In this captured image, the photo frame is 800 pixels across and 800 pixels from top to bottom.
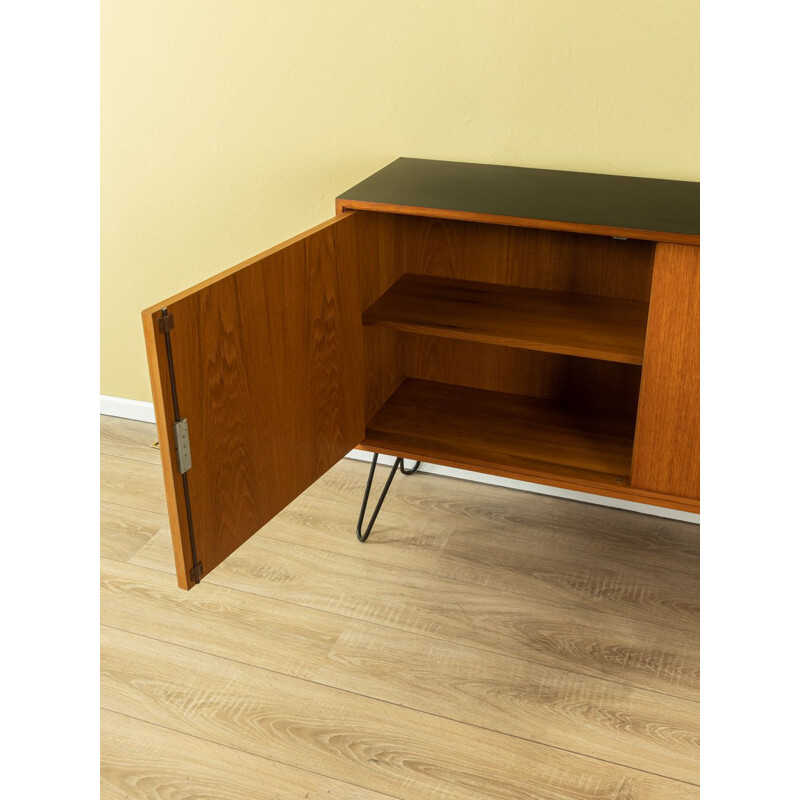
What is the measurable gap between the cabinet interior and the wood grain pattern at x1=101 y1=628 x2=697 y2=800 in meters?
0.53

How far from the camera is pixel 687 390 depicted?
1.53m

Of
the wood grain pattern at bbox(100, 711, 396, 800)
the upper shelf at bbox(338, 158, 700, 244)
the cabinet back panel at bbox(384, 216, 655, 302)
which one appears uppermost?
the upper shelf at bbox(338, 158, 700, 244)

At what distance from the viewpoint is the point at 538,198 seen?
1674mm

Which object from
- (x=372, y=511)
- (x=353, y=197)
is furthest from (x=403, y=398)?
(x=353, y=197)

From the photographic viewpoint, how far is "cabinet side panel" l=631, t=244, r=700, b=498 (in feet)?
4.82

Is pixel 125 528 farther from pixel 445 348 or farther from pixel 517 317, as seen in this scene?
pixel 517 317

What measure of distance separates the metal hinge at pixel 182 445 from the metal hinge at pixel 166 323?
0.49ft

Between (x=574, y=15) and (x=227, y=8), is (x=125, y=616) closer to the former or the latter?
(x=227, y=8)

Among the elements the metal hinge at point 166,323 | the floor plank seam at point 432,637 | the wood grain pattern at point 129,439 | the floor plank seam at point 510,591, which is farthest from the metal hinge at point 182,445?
the wood grain pattern at point 129,439

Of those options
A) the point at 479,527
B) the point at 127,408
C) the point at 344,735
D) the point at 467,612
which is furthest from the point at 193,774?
the point at 127,408

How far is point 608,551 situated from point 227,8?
5.14 ft

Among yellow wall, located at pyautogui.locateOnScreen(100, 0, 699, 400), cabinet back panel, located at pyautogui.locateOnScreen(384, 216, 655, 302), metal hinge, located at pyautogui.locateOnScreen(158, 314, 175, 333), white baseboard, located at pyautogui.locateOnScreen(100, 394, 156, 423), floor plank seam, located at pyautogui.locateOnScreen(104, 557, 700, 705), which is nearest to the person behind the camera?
metal hinge, located at pyautogui.locateOnScreen(158, 314, 175, 333)

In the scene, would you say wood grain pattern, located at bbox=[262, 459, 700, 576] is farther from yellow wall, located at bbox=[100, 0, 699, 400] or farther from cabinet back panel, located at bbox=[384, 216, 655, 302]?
yellow wall, located at bbox=[100, 0, 699, 400]

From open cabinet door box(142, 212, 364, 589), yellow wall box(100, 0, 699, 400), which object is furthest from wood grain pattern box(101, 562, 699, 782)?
yellow wall box(100, 0, 699, 400)
